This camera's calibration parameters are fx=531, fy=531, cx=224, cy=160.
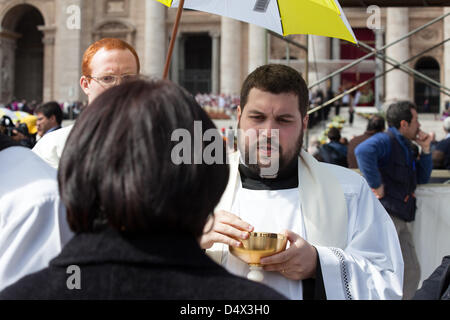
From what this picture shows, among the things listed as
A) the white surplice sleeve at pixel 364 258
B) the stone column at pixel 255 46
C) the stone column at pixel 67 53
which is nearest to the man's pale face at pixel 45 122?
the white surplice sleeve at pixel 364 258

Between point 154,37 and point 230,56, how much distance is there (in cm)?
464

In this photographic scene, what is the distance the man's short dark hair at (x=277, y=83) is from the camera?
2615 millimetres

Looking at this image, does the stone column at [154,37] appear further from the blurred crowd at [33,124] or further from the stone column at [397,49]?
the blurred crowd at [33,124]

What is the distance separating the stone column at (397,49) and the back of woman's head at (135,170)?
28442 millimetres

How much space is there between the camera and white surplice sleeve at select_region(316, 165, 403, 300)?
2.37m

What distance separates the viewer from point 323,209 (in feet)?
8.36

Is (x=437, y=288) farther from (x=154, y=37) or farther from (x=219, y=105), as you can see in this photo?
(x=154, y=37)

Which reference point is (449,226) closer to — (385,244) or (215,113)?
(385,244)

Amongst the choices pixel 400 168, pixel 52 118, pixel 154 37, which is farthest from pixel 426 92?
pixel 52 118

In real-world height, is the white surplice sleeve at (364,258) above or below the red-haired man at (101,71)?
A: below

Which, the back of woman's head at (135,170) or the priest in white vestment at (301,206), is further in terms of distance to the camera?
the priest in white vestment at (301,206)

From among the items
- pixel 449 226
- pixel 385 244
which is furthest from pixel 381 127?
pixel 385 244

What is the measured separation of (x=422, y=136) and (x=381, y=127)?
57.2 inches

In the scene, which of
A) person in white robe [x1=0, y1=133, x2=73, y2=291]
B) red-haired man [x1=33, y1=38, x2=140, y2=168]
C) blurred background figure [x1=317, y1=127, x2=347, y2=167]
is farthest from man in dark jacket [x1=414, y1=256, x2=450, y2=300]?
blurred background figure [x1=317, y1=127, x2=347, y2=167]
